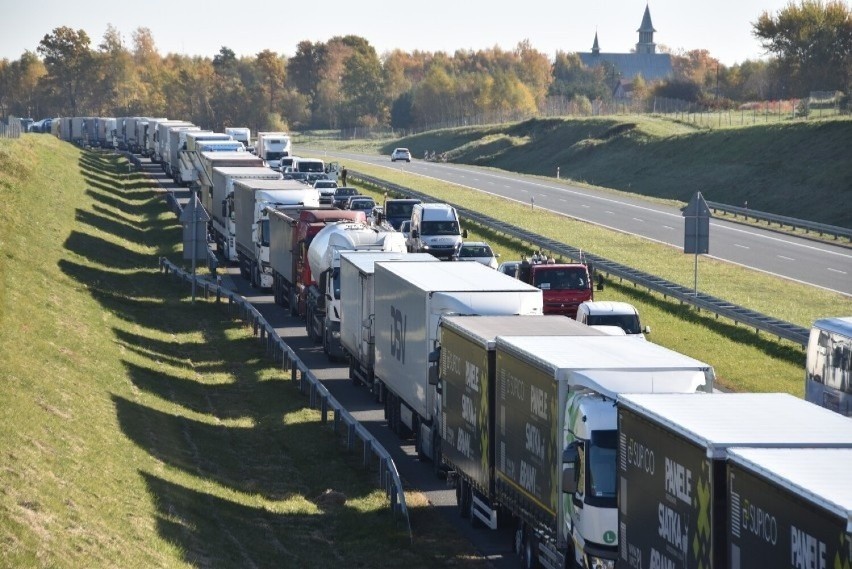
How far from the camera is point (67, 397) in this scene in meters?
27.1

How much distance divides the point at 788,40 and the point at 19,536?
13727 cm

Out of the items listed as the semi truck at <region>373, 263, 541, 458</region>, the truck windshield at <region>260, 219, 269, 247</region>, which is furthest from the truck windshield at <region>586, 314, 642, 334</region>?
the truck windshield at <region>260, 219, 269, 247</region>

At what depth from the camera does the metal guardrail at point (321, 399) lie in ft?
78.1

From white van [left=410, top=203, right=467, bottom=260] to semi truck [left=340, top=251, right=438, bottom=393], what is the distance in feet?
62.9

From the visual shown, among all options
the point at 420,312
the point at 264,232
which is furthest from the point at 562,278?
the point at 264,232

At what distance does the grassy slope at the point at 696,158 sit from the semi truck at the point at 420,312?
173 feet

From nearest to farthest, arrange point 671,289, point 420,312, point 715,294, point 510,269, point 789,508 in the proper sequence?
point 789,508 < point 420,312 < point 510,269 < point 671,289 < point 715,294

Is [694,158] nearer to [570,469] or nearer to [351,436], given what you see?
[351,436]

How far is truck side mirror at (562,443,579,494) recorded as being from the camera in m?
17.4

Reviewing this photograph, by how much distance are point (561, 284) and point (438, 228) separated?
726 inches

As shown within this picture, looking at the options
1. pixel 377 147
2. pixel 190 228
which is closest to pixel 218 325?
pixel 190 228

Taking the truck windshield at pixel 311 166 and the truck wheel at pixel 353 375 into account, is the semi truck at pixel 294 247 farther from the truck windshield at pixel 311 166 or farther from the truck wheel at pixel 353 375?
the truck windshield at pixel 311 166

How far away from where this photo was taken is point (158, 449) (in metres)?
26.8

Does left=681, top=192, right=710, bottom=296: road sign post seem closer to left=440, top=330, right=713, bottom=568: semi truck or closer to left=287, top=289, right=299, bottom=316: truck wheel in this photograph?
left=287, top=289, right=299, bottom=316: truck wheel
